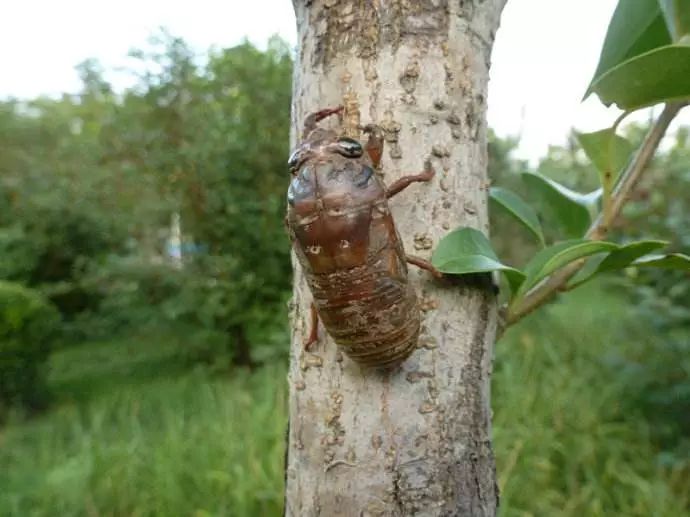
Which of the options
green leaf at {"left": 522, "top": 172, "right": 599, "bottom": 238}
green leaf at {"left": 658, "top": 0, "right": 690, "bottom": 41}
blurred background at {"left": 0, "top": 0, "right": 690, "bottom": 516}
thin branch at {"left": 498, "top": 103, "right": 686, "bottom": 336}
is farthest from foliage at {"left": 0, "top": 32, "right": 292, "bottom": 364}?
green leaf at {"left": 658, "top": 0, "right": 690, "bottom": 41}

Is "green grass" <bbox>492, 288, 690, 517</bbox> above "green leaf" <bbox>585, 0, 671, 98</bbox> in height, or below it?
below

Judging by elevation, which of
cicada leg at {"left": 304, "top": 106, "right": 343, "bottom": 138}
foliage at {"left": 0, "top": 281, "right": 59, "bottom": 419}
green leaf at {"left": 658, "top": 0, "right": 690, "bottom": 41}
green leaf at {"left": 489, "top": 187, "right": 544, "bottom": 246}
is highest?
green leaf at {"left": 658, "top": 0, "right": 690, "bottom": 41}

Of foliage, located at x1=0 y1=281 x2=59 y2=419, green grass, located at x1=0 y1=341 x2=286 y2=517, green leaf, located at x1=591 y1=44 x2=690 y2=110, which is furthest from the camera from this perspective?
foliage, located at x1=0 y1=281 x2=59 y2=419

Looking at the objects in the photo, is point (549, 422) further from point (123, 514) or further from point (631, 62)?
point (631, 62)

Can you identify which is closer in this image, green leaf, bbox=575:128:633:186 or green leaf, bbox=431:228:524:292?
green leaf, bbox=431:228:524:292

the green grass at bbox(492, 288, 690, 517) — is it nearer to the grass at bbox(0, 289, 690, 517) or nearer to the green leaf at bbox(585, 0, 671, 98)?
the grass at bbox(0, 289, 690, 517)

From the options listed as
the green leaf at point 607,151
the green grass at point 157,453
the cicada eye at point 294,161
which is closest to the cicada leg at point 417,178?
the cicada eye at point 294,161
